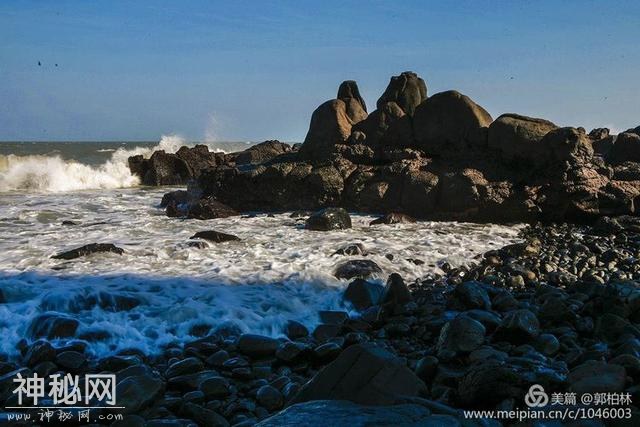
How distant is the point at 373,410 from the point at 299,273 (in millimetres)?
4633

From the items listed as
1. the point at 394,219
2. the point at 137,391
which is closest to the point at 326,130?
the point at 394,219

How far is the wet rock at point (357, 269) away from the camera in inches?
274

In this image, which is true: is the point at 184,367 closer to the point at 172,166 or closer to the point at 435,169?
the point at 435,169

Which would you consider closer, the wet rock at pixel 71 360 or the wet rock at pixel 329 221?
the wet rock at pixel 71 360

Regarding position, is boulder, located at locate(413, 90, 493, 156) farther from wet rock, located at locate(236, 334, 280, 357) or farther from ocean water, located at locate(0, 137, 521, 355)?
wet rock, located at locate(236, 334, 280, 357)

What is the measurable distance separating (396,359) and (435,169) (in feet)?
32.7

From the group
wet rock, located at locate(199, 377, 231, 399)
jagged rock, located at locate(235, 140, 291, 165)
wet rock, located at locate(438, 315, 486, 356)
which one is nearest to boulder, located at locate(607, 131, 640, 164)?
jagged rock, located at locate(235, 140, 291, 165)

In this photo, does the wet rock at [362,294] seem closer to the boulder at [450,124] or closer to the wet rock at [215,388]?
the wet rock at [215,388]

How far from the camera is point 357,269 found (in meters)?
7.06

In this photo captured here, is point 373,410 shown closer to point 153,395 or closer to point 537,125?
point 153,395

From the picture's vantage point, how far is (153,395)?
382 centimetres

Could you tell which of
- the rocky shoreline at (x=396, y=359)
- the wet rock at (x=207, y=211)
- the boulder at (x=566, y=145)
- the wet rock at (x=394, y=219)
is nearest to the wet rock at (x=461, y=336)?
the rocky shoreline at (x=396, y=359)

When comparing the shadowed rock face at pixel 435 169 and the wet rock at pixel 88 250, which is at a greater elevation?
the shadowed rock face at pixel 435 169

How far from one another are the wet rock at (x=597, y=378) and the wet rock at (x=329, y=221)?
6.95m
